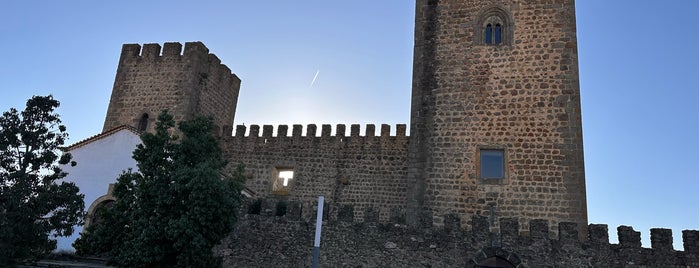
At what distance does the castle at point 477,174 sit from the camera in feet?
37.0

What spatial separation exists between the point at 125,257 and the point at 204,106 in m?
11.1

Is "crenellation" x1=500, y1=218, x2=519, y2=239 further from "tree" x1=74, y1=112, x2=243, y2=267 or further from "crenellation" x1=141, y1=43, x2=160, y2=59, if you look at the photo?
"crenellation" x1=141, y1=43, x2=160, y2=59

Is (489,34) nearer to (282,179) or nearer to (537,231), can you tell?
(537,231)

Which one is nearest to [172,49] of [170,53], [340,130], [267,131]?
[170,53]

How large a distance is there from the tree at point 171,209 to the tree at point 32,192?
765mm

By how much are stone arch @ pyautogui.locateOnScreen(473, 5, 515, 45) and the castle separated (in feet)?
0.10

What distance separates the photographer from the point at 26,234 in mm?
9688

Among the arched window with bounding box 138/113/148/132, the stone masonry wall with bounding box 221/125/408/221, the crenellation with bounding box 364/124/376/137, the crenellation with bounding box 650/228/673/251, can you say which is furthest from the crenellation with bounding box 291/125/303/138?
the crenellation with bounding box 650/228/673/251

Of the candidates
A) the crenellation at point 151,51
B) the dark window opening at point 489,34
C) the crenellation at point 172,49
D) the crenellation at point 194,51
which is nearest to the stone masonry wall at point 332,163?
the crenellation at point 194,51

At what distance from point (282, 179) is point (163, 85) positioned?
5984mm

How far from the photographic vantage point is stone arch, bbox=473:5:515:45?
14.5 meters

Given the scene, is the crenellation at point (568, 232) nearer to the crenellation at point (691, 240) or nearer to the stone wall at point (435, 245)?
the stone wall at point (435, 245)

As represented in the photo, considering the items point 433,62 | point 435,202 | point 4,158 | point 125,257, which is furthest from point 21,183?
point 433,62

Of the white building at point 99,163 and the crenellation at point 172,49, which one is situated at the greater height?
the crenellation at point 172,49
